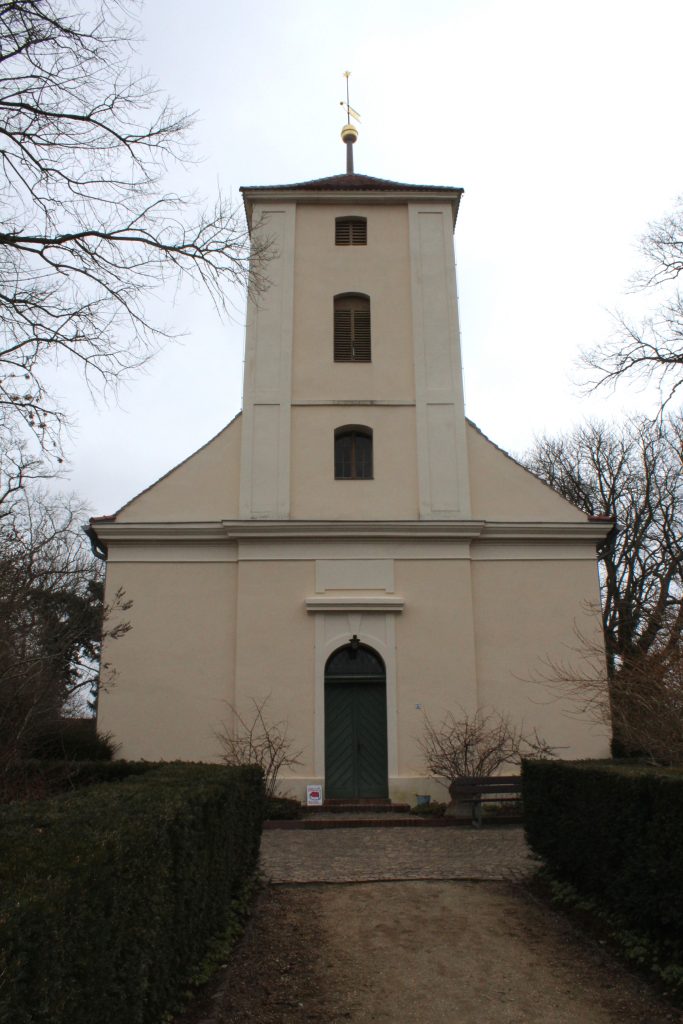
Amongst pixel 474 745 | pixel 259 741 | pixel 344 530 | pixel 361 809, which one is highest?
Result: pixel 344 530

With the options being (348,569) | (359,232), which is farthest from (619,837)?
(359,232)

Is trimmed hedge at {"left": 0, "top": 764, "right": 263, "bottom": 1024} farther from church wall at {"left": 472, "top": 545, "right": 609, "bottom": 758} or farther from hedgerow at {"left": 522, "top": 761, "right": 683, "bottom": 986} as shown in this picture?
church wall at {"left": 472, "top": 545, "right": 609, "bottom": 758}

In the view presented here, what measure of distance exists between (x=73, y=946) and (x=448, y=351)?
1679 cm

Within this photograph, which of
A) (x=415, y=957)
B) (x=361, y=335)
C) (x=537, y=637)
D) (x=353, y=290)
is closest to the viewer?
(x=415, y=957)

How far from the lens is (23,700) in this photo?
39.8 feet

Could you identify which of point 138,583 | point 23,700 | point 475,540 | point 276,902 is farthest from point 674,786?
point 138,583

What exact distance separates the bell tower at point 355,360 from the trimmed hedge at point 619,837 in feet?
30.6

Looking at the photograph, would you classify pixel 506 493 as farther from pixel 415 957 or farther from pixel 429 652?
pixel 415 957

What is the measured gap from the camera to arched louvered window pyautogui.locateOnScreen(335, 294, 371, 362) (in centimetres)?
1916

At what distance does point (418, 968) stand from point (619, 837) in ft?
6.38

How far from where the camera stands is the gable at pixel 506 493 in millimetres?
17922

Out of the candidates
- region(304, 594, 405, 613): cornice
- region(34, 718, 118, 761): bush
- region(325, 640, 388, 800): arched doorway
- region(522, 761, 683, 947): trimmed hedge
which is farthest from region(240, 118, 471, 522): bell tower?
region(522, 761, 683, 947): trimmed hedge

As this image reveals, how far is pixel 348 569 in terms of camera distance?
680 inches

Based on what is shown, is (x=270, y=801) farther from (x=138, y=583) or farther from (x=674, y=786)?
(x=674, y=786)
